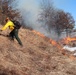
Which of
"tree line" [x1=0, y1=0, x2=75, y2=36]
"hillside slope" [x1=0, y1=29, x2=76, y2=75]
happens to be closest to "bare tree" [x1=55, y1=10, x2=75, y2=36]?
"tree line" [x1=0, y1=0, x2=75, y2=36]

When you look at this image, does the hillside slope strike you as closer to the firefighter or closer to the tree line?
the firefighter

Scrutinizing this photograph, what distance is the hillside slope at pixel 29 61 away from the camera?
620 inches

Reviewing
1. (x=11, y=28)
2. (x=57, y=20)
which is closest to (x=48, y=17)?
(x=57, y=20)

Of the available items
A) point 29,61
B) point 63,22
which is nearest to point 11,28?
point 29,61

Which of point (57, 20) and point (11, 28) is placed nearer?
point (11, 28)

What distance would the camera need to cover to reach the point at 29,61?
17859mm

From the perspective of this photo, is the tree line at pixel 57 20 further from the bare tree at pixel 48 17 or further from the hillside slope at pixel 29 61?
the hillside slope at pixel 29 61

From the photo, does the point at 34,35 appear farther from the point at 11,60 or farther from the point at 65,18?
the point at 65,18

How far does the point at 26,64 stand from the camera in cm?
1711

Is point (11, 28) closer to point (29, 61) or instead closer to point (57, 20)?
point (29, 61)

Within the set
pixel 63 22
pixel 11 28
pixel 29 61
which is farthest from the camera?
pixel 63 22

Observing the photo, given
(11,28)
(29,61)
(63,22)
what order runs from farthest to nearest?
(63,22), (11,28), (29,61)

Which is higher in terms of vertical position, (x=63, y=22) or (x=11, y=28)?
(x=11, y=28)

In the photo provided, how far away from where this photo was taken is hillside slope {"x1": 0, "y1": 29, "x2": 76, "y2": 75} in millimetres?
15754
